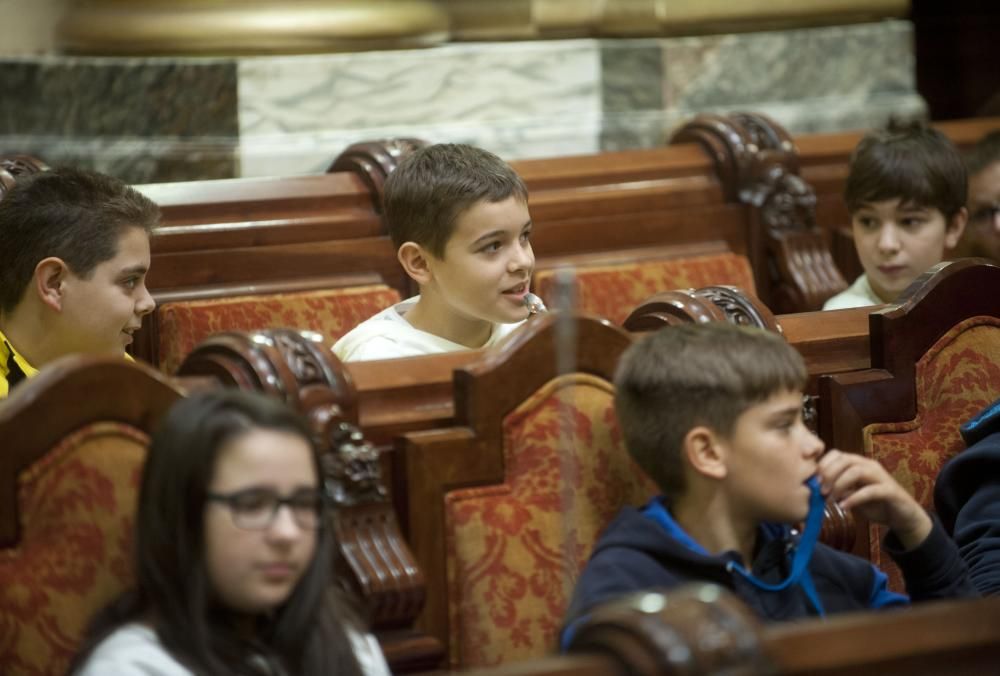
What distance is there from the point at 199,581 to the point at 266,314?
6.74 ft

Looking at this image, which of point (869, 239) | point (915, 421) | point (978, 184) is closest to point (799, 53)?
point (978, 184)

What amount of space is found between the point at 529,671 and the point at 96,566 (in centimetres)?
90

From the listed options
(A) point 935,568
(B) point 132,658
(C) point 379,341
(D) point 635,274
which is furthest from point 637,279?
(B) point 132,658

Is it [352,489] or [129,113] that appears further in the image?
[129,113]

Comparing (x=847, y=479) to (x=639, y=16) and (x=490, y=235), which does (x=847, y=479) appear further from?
(x=639, y=16)

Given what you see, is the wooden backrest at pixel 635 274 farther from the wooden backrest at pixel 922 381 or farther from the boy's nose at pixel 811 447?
the boy's nose at pixel 811 447

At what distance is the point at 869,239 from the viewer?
4.49 meters

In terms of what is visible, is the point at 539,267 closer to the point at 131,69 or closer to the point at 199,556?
the point at 131,69

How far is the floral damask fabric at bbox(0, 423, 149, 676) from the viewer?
2289mm

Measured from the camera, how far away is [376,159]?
4.50 meters

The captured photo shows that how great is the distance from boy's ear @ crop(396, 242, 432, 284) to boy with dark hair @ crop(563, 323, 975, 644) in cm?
122

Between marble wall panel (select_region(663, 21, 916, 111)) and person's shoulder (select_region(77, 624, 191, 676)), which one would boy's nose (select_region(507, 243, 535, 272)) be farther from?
marble wall panel (select_region(663, 21, 916, 111))

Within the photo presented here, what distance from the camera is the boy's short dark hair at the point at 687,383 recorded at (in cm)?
250

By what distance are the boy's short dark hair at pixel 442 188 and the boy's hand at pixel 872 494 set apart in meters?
1.25
